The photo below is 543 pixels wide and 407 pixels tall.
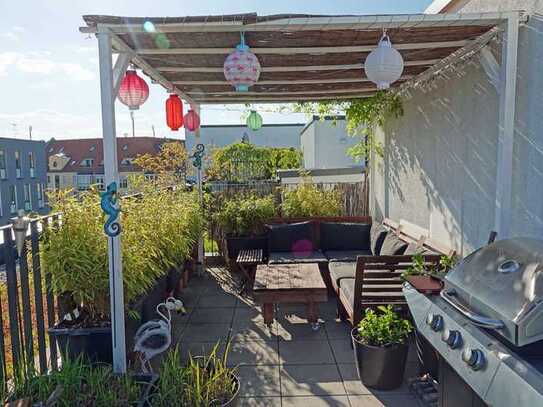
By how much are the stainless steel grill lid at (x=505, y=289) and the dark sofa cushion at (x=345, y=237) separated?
358cm

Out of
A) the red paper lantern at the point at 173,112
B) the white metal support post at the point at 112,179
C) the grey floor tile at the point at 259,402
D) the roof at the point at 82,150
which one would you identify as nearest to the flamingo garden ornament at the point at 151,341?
the white metal support post at the point at 112,179

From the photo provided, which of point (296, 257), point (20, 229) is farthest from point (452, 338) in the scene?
point (296, 257)

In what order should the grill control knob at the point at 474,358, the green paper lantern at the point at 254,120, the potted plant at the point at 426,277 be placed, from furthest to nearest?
the green paper lantern at the point at 254,120, the potted plant at the point at 426,277, the grill control knob at the point at 474,358

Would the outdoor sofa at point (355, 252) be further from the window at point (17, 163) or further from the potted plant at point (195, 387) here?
the window at point (17, 163)

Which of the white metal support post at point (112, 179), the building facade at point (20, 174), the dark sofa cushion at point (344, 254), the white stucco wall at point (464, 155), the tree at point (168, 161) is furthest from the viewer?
the building facade at point (20, 174)

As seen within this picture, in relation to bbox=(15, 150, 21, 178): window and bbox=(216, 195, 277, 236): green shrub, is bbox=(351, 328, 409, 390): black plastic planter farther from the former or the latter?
bbox=(15, 150, 21, 178): window

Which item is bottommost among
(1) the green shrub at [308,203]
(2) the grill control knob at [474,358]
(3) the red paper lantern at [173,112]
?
(2) the grill control knob at [474,358]

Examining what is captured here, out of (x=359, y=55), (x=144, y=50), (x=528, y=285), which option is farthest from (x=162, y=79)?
(x=528, y=285)

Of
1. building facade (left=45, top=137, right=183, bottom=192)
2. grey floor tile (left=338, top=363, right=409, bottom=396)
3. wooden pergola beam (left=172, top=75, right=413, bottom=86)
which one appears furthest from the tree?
building facade (left=45, top=137, right=183, bottom=192)

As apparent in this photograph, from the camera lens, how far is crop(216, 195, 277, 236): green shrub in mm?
6266

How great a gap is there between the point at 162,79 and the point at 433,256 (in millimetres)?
3455

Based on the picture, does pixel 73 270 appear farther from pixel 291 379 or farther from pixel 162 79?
pixel 162 79

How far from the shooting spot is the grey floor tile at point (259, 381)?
2969 mm

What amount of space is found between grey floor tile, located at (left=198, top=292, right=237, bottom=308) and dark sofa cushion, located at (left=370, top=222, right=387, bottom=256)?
2.00 m
